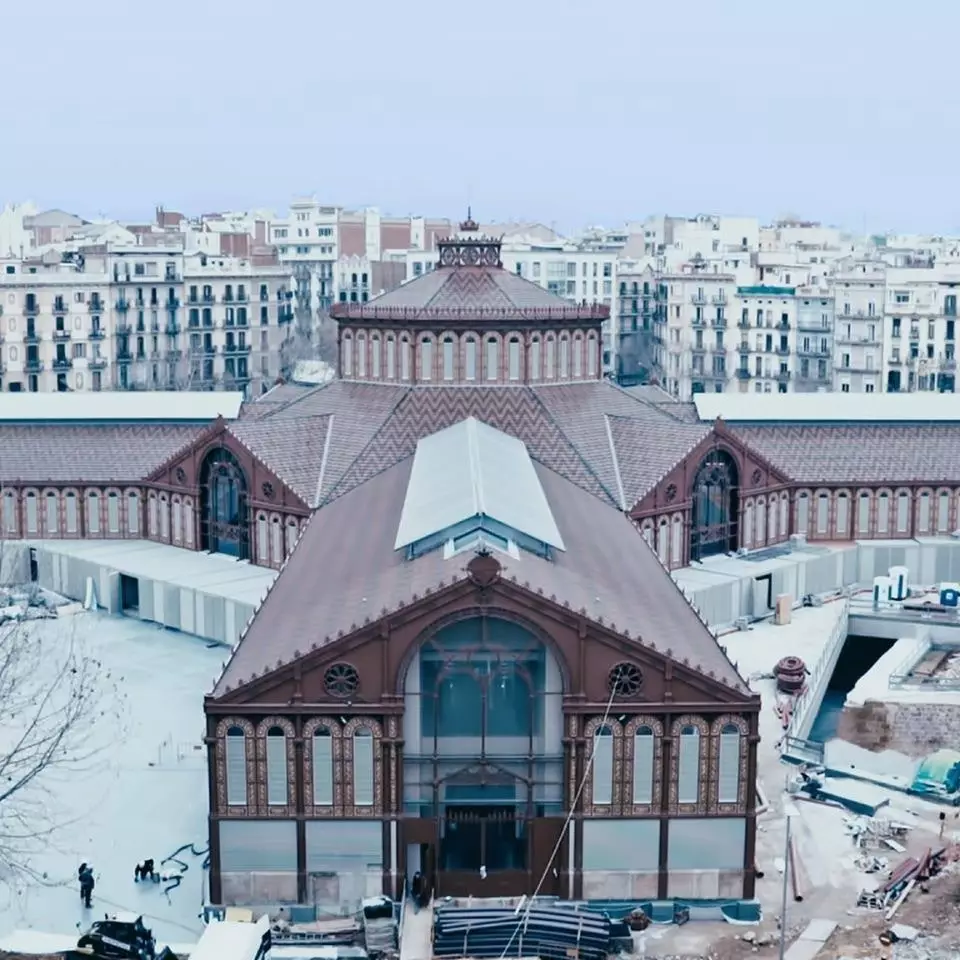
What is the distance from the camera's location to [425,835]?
38.5 metres

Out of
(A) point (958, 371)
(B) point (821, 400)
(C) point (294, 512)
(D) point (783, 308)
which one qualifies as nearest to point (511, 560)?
(C) point (294, 512)

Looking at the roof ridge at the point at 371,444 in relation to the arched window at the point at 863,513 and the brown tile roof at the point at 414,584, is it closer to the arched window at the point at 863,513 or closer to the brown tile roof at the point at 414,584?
the brown tile roof at the point at 414,584

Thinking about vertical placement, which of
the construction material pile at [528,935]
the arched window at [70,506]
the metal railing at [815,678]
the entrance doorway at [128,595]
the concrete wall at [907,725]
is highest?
the arched window at [70,506]

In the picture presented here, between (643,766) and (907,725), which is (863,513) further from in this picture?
(643,766)

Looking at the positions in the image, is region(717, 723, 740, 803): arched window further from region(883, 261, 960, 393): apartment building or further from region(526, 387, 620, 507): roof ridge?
region(883, 261, 960, 393): apartment building

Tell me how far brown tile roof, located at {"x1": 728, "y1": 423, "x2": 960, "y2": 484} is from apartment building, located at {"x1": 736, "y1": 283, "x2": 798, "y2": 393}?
46.9 metres

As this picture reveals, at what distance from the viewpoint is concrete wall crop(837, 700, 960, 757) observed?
2082 inches

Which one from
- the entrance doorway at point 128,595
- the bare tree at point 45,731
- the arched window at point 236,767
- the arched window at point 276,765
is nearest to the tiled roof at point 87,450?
the entrance doorway at point 128,595

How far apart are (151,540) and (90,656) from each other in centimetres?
1173

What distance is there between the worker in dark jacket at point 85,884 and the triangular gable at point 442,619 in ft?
17.0

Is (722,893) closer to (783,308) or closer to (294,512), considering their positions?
(294,512)

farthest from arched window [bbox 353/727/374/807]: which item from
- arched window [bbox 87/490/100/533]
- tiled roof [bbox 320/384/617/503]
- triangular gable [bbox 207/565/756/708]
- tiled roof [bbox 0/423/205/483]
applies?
arched window [bbox 87/490/100/533]

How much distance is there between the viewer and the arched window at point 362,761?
37969mm

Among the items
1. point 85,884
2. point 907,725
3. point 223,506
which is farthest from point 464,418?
point 85,884
